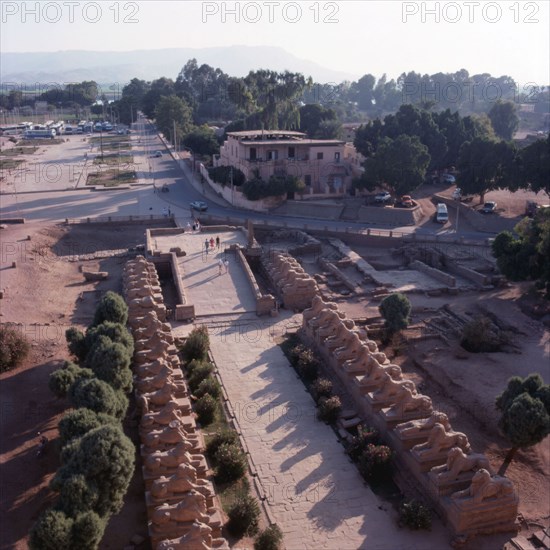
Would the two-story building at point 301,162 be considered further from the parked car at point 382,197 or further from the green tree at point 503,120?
the green tree at point 503,120

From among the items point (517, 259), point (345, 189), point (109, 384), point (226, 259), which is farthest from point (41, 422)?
point (345, 189)

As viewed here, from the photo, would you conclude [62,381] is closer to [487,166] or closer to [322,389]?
[322,389]

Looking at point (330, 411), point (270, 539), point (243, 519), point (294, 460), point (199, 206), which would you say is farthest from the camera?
point (199, 206)

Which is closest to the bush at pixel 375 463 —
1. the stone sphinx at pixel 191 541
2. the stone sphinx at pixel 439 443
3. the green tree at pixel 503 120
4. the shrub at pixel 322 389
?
the stone sphinx at pixel 439 443

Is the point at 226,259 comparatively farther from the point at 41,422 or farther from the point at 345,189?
the point at 345,189

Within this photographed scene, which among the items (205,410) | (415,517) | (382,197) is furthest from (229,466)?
(382,197)

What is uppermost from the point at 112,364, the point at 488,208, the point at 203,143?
the point at 203,143
